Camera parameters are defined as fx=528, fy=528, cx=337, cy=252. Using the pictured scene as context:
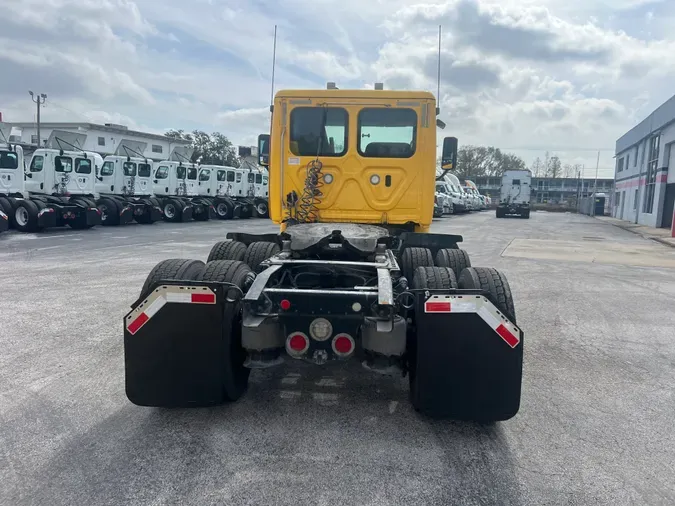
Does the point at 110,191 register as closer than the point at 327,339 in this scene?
No

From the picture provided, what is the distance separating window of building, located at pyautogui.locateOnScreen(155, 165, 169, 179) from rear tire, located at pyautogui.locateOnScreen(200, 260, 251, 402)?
80.0ft

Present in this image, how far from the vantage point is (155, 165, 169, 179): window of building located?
88.5ft

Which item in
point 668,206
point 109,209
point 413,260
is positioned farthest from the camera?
point 668,206

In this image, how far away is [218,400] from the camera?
379 cm

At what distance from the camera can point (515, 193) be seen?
39562mm

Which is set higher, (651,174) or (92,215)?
(651,174)

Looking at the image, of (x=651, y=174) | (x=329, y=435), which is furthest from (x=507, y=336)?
(x=651, y=174)

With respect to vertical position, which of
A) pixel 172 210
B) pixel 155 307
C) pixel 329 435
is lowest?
pixel 329 435

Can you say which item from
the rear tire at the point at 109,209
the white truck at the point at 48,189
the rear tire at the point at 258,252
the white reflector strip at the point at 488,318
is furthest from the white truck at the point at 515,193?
the white reflector strip at the point at 488,318

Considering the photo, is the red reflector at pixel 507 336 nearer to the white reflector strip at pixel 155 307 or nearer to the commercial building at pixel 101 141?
the white reflector strip at pixel 155 307

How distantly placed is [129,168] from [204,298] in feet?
77.9

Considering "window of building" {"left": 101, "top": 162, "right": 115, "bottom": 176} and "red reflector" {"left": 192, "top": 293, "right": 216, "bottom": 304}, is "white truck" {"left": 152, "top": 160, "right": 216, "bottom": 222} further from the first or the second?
"red reflector" {"left": 192, "top": 293, "right": 216, "bottom": 304}

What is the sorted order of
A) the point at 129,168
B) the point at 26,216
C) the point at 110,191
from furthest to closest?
Result: the point at 129,168 < the point at 110,191 < the point at 26,216

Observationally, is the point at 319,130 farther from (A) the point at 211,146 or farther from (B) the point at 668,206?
(A) the point at 211,146
